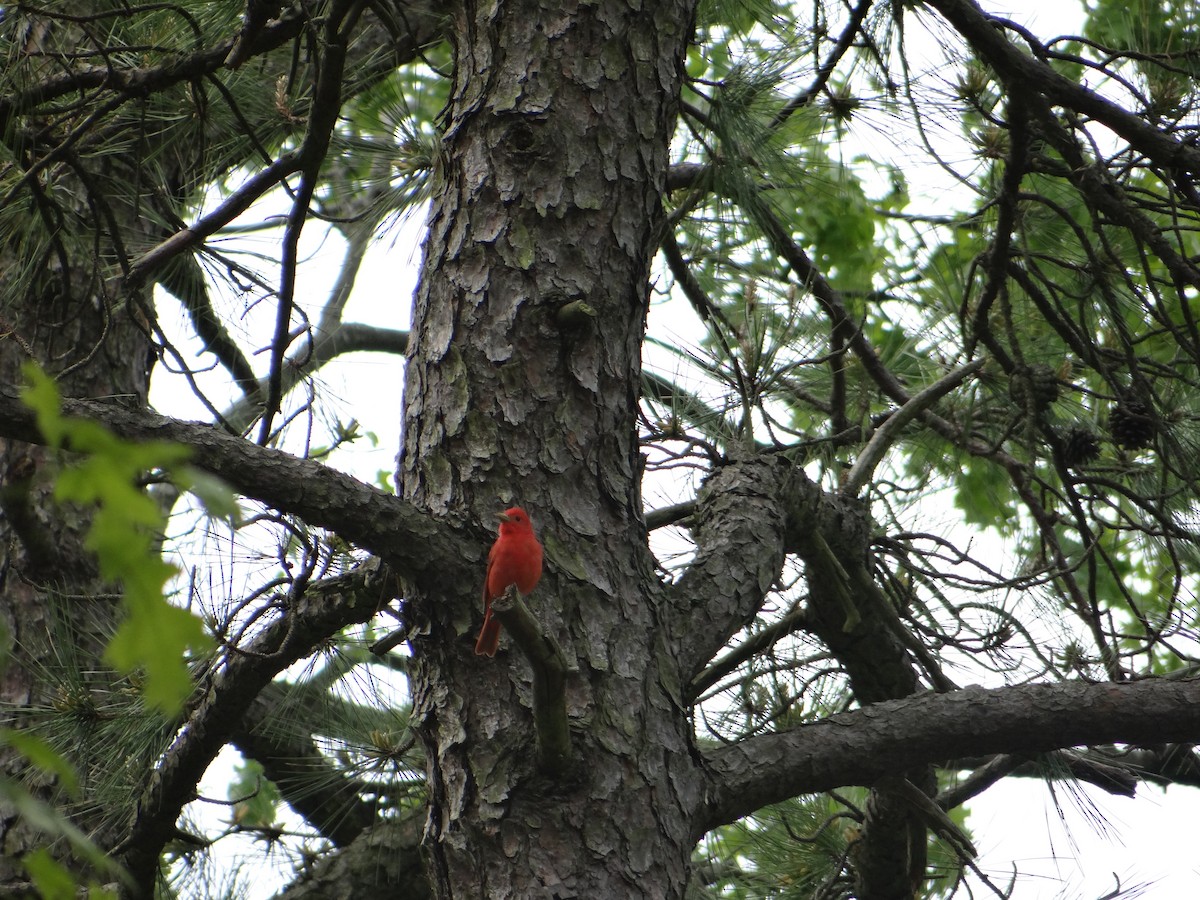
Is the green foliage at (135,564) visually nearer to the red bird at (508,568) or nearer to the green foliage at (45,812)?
the green foliage at (45,812)

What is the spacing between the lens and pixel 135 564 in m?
0.72

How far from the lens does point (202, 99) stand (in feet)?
9.10

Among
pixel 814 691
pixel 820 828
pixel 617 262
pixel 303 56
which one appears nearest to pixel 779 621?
pixel 814 691

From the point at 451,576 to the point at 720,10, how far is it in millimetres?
2416

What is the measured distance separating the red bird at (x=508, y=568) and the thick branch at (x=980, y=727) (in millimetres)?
593

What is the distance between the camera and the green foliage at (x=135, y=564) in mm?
701

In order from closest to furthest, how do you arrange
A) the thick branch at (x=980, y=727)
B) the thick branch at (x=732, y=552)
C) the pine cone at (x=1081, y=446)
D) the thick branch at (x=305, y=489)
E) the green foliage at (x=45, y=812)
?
1. the green foliage at (x=45, y=812)
2. the thick branch at (x=305, y=489)
3. the thick branch at (x=980, y=727)
4. the thick branch at (x=732, y=552)
5. the pine cone at (x=1081, y=446)

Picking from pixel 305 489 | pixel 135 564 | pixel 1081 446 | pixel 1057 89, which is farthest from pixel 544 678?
pixel 1081 446

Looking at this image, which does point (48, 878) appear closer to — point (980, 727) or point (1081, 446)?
point (980, 727)

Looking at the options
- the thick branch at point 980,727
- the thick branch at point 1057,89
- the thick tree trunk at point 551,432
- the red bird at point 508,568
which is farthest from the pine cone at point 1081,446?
the red bird at point 508,568

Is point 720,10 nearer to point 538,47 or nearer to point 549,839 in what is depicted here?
point 538,47

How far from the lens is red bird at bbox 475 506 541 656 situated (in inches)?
79.0

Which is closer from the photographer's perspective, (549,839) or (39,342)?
(549,839)

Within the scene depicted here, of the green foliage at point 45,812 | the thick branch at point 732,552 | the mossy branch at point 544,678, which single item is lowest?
the green foliage at point 45,812
